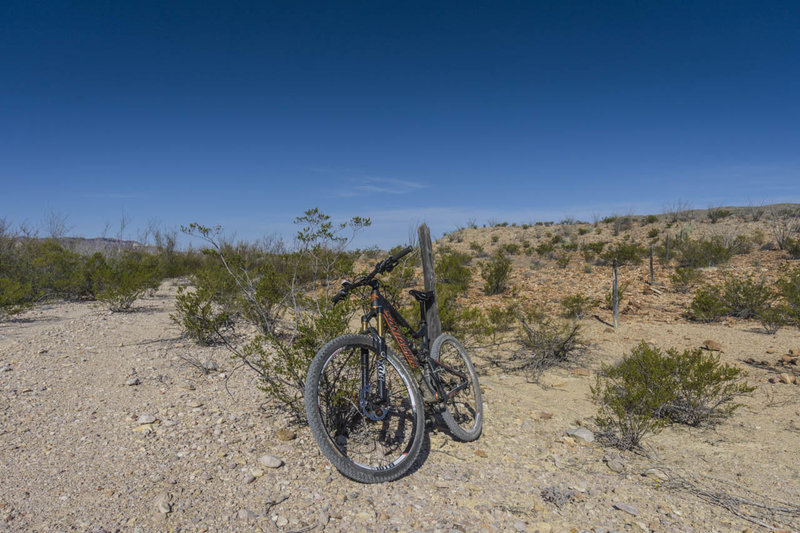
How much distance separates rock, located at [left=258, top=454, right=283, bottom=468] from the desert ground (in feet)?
0.04

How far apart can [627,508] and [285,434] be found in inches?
97.7

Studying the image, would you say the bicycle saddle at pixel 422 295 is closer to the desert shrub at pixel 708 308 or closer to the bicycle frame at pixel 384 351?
the bicycle frame at pixel 384 351

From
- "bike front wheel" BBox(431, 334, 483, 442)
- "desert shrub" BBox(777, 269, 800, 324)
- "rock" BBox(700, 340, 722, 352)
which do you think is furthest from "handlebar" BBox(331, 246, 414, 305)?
"desert shrub" BBox(777, 269, 800, 324)

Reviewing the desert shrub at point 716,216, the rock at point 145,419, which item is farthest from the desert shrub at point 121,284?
the desert shrub at point 716,216

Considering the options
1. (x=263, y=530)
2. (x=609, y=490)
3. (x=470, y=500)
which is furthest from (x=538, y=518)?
(x=263, y=530)

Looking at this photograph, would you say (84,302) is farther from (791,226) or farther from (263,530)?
(791,226)

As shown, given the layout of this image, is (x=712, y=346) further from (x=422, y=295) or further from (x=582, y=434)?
(x=422, y=295)

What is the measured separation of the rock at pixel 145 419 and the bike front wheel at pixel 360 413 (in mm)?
1608

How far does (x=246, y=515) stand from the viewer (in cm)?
245

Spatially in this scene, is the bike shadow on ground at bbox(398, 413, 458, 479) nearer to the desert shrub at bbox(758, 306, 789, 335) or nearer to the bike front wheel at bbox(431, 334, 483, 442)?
the bike front wheel at bbox(431, 334, 483, 442)

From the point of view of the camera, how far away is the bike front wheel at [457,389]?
362cm

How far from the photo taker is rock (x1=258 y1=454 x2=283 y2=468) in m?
2.98

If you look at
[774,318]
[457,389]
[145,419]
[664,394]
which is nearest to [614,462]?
[664,394]

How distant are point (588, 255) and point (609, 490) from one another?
18515 millimetres
